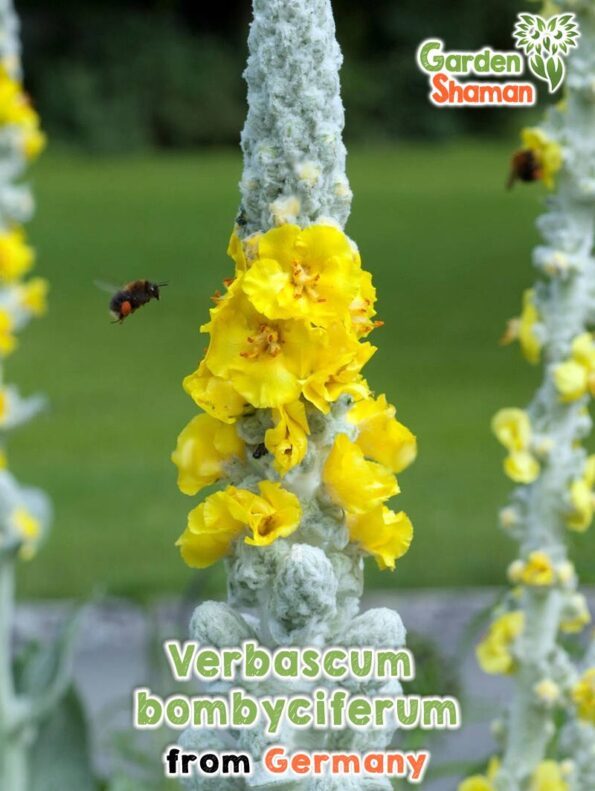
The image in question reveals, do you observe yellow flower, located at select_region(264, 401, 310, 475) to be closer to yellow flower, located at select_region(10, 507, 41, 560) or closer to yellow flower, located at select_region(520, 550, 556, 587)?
yellow flower, located at select_region(520, 550, 556, 587)

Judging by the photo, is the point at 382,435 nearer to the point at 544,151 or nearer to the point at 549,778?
the point at 544,151

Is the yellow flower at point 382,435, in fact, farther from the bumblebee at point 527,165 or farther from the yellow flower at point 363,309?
the bumblebee at point 527,165

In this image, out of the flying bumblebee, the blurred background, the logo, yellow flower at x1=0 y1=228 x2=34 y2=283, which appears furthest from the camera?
the blurred background

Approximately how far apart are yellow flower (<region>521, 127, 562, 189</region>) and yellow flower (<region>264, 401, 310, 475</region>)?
1274 mm

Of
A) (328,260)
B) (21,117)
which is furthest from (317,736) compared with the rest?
(21,117)

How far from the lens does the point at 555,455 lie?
234 cm

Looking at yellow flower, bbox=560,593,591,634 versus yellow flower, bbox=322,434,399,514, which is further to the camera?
yellow flower, bbox=560,593,591,634

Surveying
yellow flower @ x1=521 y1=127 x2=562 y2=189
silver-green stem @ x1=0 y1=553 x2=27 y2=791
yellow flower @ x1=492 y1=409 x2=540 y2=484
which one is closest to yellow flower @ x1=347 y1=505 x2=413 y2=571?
yellow flower @ x1=492 y1=409 x2=540 y2=484

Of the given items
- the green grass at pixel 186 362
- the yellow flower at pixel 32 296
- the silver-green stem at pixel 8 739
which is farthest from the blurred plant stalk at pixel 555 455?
the yellow flower at pixel 32 296

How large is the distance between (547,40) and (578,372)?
1.73ft

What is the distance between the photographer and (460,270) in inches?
636

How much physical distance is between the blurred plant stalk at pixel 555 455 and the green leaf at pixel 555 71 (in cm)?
3

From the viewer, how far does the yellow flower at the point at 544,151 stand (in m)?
2.32

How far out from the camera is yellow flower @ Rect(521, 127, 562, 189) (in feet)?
7.63
